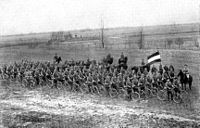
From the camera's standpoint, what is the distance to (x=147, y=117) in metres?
12.2

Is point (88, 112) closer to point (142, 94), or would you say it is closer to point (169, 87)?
point (142, 94)

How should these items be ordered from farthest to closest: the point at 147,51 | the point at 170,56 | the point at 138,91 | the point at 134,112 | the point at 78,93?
1. the point at 147,51
2. the point at 170,56
3. the point at 78,93
4. the point at 138,91
5. the point at 134,112

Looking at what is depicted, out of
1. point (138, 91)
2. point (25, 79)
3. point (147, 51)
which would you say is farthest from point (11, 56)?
point (138, 91)

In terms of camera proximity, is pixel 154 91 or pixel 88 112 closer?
pixel 88 112

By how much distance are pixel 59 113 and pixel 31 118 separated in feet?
4.19

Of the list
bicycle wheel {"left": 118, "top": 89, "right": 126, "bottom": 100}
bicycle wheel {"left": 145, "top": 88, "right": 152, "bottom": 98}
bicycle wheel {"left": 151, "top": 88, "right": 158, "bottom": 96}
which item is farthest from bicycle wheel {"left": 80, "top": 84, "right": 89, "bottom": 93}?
bicycle wheel {"left": 151, "top": 88, "right": 158, "bottom": 96}

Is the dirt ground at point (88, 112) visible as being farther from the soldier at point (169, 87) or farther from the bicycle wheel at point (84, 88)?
the bicycle wheel at point (84, 88)

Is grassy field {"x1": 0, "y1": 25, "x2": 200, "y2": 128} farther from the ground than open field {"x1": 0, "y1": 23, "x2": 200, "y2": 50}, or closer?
closer

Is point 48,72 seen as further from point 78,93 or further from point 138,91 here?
point 138,91

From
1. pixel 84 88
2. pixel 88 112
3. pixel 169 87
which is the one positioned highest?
pixel 169 87

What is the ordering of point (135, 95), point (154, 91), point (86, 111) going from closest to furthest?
1. point (86, 111)
2. point (154, 91)
3. point (135, 95)

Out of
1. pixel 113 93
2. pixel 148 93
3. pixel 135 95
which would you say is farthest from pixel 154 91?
pixel 113 93

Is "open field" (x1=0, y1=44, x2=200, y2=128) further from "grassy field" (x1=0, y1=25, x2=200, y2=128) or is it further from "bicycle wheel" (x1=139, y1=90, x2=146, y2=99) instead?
"bicycle wheel" (x1=139, y1=90, x2=146, y2=99)

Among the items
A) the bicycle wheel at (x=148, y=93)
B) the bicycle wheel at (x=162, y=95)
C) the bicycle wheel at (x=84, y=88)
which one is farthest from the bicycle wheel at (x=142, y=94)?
the bicycle wheel at (x=84, y=88)
